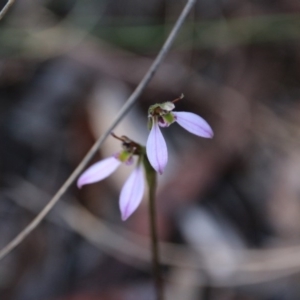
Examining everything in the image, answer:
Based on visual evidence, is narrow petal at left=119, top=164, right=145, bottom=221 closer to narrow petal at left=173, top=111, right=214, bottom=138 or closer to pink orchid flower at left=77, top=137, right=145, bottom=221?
pink orchid flower at left=77, top=137, right=145, bottom=221

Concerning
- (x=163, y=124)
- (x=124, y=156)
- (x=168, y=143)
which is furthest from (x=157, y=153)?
(x=168, y=143)

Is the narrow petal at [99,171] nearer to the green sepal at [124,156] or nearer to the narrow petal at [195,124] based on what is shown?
the green sepal at [124,156]

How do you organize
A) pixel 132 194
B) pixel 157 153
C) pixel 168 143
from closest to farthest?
pixel 157 153 < pixel 132 194 < pixel 168 143

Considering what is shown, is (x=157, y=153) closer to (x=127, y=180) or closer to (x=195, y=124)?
(x=195, y=124)

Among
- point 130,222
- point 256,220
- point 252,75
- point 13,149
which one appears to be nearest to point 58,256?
point 130,222

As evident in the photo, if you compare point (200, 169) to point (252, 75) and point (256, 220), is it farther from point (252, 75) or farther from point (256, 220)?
point (252, 75)

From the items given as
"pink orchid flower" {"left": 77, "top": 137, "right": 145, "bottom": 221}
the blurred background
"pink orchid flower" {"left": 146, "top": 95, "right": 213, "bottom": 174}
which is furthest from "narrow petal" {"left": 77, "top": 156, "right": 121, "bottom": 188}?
the blurred background
